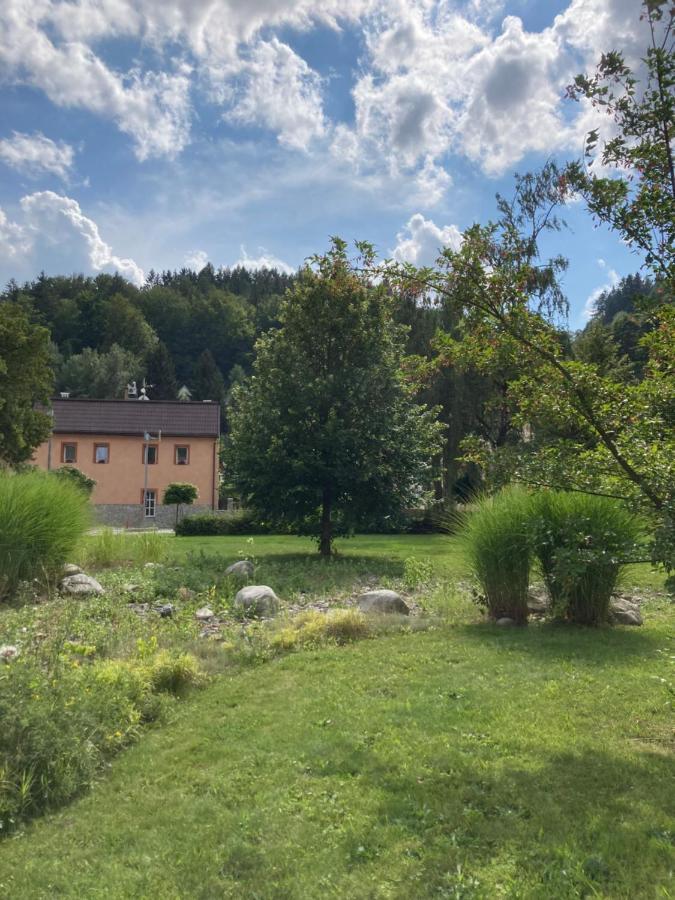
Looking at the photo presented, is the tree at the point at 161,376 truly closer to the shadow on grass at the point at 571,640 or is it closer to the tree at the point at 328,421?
the tree at the point at 328,421

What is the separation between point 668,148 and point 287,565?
10.8 metres

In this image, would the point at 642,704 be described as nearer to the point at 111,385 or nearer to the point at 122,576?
the point at 122,576

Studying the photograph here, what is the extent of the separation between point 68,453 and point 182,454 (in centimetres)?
659

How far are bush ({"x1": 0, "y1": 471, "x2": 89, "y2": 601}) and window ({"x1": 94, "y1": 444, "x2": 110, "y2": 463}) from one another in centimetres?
3000

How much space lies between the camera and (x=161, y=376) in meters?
77.9

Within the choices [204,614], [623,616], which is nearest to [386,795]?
[204,614]

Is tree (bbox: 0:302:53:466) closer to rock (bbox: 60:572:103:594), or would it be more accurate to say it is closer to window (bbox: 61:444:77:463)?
window (bbox: 61:444:77:463)

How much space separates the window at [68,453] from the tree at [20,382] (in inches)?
568

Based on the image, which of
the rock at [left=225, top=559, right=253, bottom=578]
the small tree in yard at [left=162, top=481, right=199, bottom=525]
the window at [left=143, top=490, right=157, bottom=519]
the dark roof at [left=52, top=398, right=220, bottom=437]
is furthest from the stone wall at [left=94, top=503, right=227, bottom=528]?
the rock at [left=225, top=559, right=253, bottom=578]

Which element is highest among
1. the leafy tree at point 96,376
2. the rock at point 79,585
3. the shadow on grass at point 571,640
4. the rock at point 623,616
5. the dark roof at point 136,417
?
the leafy tree at point 96,376

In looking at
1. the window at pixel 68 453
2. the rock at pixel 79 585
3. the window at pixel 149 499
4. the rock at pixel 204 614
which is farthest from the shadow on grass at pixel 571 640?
the window at pixel 68 453

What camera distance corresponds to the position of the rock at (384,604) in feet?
27.4

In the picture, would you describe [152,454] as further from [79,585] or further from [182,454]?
[79,585]

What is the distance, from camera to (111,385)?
70.9m
